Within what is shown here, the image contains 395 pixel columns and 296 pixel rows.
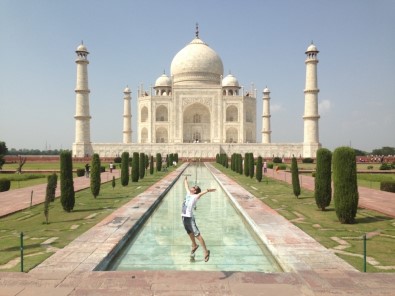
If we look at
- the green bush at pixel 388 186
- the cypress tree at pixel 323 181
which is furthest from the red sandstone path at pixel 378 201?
the cypress tree at pixel 323 181

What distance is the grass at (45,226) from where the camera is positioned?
4.36 meters

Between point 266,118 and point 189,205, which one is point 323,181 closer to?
point 189,205

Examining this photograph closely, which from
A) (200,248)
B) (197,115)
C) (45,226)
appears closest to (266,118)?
(197,115)

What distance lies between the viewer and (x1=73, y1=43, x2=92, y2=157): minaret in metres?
32.2

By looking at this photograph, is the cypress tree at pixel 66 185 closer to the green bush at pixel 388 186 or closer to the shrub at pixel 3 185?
the shrub at pixel 3 185

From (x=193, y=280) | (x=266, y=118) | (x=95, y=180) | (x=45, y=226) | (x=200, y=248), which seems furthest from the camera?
(x=266, y=118)

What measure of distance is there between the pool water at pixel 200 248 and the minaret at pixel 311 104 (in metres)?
26.0

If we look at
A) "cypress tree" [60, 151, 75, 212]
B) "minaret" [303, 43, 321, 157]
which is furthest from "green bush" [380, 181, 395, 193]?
"minaret" [303, 43, 321, 157]

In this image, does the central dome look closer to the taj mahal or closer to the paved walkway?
the taj mahal

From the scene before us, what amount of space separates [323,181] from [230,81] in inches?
1342

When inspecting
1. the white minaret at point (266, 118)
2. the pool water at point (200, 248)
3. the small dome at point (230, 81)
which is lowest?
the pool water at point (200, 248)

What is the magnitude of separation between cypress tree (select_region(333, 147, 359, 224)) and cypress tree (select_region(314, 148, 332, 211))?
0.96m

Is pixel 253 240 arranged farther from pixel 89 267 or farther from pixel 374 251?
pixel 89 267

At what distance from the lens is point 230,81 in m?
40.9
